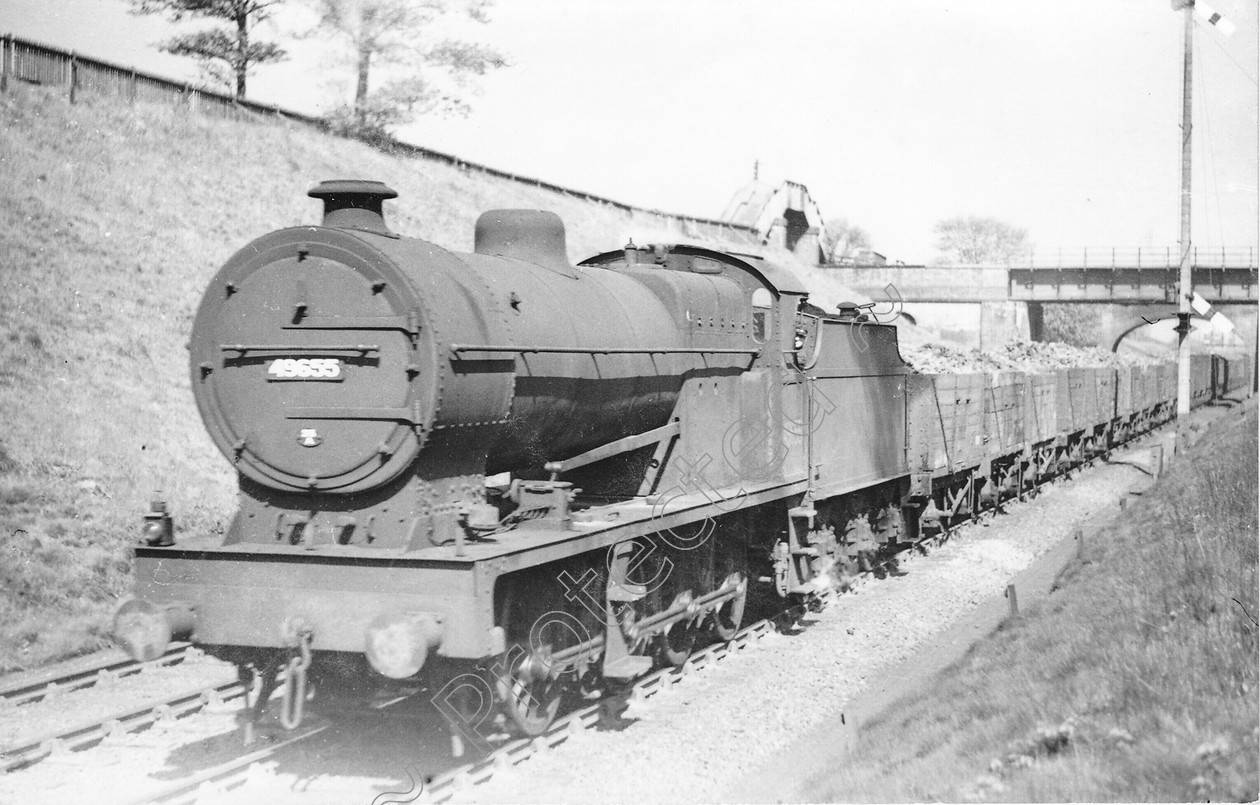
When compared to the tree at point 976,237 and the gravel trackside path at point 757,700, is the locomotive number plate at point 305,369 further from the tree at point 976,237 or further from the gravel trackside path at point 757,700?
the tree at point 976,237

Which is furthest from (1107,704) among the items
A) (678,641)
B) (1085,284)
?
(1085,284)

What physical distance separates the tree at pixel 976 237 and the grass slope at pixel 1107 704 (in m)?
55.5

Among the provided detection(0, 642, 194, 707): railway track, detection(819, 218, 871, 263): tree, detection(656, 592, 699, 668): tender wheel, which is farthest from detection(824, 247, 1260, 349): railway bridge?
detection(0, 642, 194, 707): railway track

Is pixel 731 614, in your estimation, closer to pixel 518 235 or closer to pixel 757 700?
pixel 757 700

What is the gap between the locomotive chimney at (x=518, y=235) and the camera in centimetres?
732

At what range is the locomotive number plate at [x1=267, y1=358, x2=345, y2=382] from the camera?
5.77 metres

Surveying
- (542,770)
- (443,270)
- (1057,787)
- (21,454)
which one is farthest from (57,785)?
(21,454)

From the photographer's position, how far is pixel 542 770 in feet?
20.5

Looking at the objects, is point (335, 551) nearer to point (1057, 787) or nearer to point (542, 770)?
point (542, 770)

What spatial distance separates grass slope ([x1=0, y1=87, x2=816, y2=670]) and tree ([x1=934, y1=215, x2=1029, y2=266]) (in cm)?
4714

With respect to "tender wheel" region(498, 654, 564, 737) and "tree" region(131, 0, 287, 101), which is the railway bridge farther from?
"tender wheel" region(498, 654, 564, 737)

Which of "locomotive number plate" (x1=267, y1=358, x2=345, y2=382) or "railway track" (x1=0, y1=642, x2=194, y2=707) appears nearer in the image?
"locomotive number plate" (x1=267, y1=358, x2=345, y2=382)

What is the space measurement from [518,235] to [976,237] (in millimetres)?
64020

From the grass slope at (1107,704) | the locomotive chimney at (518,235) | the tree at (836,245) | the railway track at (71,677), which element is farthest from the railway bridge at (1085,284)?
the railway track at (71,677)
